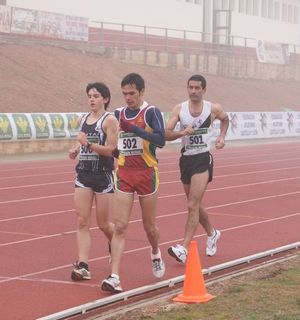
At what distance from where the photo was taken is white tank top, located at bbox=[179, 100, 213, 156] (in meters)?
9.23

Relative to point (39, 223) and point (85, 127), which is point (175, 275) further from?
point (39, 223)

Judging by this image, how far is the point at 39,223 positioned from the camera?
1231cm

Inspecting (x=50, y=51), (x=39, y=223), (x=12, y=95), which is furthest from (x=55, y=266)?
(x=50, y=51)

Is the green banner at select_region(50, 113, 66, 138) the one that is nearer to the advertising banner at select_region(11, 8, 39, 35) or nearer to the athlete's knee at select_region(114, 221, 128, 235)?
the advertising banner at select_region(11, 8, 39, 35)

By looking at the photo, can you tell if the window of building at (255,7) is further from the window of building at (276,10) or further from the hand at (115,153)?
the hand at (115,153)

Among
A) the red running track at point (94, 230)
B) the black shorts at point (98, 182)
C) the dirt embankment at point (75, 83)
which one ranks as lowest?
the red running track at point (94, 230)

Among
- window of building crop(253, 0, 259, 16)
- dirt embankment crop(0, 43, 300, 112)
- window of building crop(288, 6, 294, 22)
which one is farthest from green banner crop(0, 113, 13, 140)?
window of building crop(288, 6, 294, 22)

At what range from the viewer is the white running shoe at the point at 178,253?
29.3ft

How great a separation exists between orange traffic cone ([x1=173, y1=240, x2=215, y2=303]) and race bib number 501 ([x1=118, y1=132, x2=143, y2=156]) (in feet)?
3.40

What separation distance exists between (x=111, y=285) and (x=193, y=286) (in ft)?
2.39

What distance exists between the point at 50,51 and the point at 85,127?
34.3 meters

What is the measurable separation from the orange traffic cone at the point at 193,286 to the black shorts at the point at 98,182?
3.83 feet

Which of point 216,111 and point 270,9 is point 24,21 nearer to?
point 216,111

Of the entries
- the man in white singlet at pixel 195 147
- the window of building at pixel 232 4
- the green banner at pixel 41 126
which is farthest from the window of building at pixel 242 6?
the man in white singlet at pixel 195 147
